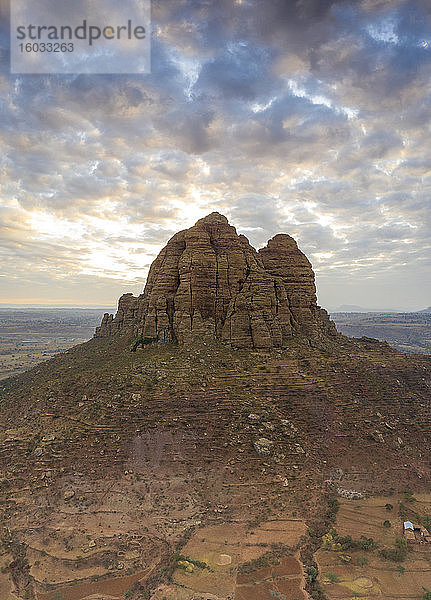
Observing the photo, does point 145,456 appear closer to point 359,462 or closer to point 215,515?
point 215,515

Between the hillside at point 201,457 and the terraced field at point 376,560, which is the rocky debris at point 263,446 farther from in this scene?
the terraced field at point 376,560

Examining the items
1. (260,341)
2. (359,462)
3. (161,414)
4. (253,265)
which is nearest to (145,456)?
(161,414)

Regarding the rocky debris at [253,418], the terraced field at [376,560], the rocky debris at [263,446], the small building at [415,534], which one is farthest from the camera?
the rocky debris at [253,418]

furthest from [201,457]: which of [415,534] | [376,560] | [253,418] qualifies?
[415,534]

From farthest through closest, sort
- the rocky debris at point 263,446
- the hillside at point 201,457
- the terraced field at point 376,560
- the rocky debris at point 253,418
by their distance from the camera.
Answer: the rocky debris at point 253,418
the rocky debris at point 263,446
the hillside at point 201,457
the terraced field at point 376,560

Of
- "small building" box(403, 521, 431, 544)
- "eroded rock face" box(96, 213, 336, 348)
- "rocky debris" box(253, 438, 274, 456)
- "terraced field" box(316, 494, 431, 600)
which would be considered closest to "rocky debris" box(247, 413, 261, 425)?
"rocky debris" box(253, 438, 274, 456)

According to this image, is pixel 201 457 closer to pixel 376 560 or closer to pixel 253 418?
pixel 253 418

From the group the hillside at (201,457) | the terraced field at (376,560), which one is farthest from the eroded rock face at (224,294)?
the terraced field at (376,560)
